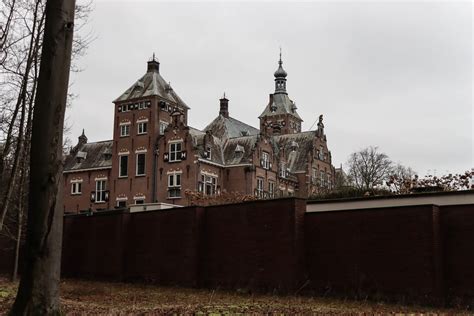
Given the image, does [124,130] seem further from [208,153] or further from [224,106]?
[224,106]

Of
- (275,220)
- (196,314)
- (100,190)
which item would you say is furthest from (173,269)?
(100,190)

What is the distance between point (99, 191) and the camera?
52344mm

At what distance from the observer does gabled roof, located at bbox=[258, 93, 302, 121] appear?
273 ft

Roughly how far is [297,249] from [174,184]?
3017 cm

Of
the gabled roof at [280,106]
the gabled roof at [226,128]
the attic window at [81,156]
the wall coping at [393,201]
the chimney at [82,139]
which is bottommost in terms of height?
the wall coping at [393,201]

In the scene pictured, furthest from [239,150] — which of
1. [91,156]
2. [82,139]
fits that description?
[82,139]

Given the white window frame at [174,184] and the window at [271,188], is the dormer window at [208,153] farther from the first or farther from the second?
the window at [271,188]

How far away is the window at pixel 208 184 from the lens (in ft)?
157

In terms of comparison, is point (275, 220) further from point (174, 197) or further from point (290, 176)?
point (290, 176)

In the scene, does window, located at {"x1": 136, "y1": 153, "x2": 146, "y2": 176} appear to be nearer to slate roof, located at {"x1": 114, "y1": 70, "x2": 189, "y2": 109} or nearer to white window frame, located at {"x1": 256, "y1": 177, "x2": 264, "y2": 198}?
slate roof, located at {"x1": 114, "y1": 70, "x2": 189, "y2": 109}

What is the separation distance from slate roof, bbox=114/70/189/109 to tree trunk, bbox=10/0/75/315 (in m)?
40.6

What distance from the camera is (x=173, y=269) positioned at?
22.3 metres

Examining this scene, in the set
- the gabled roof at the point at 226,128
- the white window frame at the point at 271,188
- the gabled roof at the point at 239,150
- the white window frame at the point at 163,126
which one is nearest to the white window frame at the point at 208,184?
the gabled roof at the point at 239,150

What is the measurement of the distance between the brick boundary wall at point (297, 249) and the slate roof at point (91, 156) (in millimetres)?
27992
